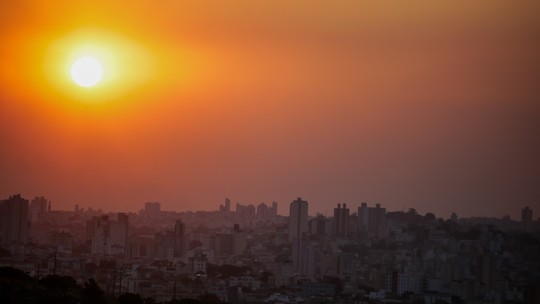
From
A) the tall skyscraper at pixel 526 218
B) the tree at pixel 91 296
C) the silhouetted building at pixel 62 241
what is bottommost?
the tree at pixel 91 296

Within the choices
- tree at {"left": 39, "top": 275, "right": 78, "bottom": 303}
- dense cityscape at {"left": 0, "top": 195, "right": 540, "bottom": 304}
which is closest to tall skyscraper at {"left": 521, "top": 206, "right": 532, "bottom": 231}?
dense cityscape at {"left": 0, "top": 195, "right": 540, "bottom": 304}

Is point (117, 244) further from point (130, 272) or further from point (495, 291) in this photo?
point (495, 291)

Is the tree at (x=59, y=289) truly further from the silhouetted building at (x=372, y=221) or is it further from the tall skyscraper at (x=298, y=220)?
the silhouetted building at (x=372, y=221)

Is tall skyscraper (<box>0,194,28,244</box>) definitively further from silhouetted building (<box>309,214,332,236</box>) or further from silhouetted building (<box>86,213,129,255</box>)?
silhouetted building (<box>309,214,332,236</box>)

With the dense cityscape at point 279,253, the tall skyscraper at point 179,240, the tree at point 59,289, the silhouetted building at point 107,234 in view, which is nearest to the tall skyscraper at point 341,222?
the dense cityscape at point 279,253

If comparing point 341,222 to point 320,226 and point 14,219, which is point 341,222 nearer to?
point 320,226

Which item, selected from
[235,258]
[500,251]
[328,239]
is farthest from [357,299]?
[328,239]
